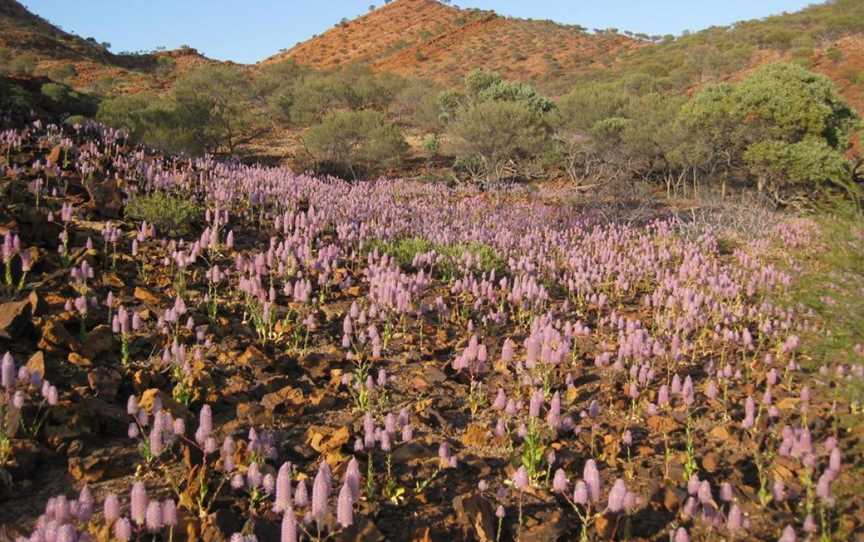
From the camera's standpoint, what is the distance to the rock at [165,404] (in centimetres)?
344

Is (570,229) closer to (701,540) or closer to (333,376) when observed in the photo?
(333,376)

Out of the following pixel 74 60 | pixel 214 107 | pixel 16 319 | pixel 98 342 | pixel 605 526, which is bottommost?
pixel 605 526

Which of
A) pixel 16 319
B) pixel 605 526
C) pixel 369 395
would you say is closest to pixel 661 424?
pixel 605 526

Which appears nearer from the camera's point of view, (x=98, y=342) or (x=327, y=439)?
(x=327, y=439)

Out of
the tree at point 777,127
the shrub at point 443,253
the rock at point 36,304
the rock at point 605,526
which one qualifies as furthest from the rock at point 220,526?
the tree at point 777,127

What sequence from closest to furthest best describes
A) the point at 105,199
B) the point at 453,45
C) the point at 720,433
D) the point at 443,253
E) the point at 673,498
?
1. the point at 673,498
2. the point at 720,433
3. the point at 105,199
4. the point at 443,253
5. the point at 453,45

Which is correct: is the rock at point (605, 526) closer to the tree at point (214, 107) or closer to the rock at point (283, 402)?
the rock at point (283, 402)

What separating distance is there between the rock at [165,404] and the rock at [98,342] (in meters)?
0.76

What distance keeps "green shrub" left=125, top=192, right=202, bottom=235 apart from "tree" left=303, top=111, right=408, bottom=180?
14.3 metres

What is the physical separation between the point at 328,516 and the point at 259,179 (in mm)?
8827

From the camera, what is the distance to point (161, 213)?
7.17 metres

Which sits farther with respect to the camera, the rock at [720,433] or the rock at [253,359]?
the rock at [253,359]

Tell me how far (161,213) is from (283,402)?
420cm

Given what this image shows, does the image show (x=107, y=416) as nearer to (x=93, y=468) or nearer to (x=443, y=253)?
(x=93, y=468)
